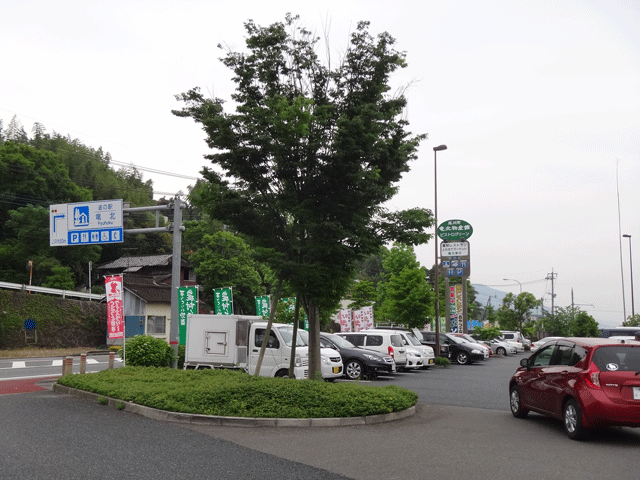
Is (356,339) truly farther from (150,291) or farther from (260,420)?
(150,291)

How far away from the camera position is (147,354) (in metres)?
16.5

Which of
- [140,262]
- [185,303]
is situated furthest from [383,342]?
[140,262]

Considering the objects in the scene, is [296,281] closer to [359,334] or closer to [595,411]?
[595,411]

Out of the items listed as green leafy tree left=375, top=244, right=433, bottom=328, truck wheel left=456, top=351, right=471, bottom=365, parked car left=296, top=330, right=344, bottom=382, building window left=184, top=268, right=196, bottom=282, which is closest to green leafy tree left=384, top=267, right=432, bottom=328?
green leafy tree left=375, top=244, right=433, bottom=328

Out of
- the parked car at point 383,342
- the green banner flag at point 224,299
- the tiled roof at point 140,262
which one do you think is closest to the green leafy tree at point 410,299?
the parked car at point 383,342

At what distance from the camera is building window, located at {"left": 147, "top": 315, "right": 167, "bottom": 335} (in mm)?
44037

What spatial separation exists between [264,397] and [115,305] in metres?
12.2

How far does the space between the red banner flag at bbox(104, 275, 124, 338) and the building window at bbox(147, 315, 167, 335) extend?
23595 mm

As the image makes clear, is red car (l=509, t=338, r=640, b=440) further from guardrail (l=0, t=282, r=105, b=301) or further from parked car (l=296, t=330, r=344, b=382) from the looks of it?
guardrail (l=0, t=282, r=105, b=301)

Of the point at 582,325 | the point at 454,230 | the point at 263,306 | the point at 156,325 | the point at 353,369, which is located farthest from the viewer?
the point at 582,325

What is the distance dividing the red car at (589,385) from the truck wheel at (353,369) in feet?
28.8

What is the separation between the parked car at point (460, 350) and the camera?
96.7ft

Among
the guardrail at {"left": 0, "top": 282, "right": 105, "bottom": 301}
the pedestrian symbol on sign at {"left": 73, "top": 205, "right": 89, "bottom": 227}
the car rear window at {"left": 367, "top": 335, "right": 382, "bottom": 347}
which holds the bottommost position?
the car rear window at {"left": 367, "top": 335, "right": 382, "bottom": 347}

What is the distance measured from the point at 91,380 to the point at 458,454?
9.41 meters
